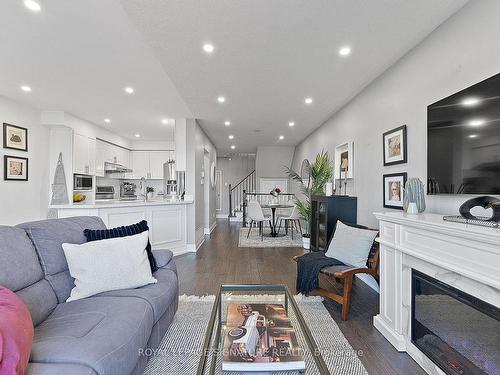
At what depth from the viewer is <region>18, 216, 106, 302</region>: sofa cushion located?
5.55 feet

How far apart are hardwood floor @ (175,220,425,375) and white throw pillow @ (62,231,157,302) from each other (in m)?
1.22

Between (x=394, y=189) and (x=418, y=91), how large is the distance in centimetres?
97

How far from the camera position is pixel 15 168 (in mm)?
4160

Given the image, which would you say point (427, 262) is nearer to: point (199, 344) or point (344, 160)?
point (199, 344)

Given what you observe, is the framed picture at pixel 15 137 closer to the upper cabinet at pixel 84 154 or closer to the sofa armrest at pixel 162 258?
the upper cabinet at pixel 84 154

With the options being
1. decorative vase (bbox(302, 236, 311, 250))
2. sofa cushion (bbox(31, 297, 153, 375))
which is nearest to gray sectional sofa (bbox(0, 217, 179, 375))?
sofa cushion (bbox(31, 297, 153, 375))

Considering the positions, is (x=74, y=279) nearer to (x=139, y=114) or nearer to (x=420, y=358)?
(x=420, y=358)

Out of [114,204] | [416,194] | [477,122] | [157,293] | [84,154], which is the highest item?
[84,154]

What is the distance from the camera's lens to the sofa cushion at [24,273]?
4.65ft

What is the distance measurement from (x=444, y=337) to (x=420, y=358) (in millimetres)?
244

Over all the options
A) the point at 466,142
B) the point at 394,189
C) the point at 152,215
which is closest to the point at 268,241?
the point at 152,215

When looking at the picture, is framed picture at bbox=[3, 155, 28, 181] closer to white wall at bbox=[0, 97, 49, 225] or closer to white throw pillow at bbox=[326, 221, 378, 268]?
white wall at bbox=[0, 97, 49, 225]

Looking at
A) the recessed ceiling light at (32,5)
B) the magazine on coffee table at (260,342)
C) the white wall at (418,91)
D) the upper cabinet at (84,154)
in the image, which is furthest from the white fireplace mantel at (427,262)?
the upper cabinet at (84,154)

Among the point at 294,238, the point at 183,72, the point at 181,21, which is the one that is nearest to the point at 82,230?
the point at 181,21
